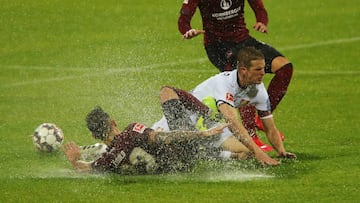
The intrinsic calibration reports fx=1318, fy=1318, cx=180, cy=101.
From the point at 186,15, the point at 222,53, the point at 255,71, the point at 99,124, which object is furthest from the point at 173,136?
the point at 222,53

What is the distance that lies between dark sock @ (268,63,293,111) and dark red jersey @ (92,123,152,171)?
2.52 meters

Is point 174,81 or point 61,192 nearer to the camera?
point 61,192

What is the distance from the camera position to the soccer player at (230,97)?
518 inches

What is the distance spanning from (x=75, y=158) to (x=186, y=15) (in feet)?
8.65

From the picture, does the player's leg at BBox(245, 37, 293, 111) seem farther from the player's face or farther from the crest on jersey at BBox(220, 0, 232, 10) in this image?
the player's face

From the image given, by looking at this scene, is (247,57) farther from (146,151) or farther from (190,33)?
(146,151)

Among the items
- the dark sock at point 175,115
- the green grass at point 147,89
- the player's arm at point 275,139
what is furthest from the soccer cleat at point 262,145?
the dark sock at point 175,115

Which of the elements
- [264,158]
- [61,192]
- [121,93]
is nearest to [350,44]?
[121,93]

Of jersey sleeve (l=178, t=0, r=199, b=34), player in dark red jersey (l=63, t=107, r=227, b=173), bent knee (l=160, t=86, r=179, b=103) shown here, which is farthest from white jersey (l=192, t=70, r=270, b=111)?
jersey sleeve (l=178, t=0, r=199, b=34)

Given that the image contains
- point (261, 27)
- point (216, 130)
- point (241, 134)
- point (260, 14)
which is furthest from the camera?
point (260, 14)

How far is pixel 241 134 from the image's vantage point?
1298 cm

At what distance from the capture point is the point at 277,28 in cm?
2317

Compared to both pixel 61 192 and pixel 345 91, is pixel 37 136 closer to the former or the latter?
pixel 61 192

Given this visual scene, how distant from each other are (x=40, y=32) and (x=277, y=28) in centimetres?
415
